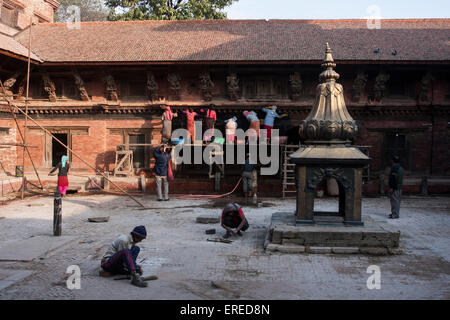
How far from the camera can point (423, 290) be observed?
243 inches

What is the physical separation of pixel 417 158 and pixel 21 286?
17046mm

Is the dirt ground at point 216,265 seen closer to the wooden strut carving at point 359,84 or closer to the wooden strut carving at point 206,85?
the wooden strut carving at point 359,84

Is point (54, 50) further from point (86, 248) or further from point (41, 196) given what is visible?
point (86, 248)

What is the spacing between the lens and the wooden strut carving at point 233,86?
1788 cm

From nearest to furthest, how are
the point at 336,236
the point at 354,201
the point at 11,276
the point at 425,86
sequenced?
the point at 11,276
the point at 336,236
the point at 354,201
the point at 425,86

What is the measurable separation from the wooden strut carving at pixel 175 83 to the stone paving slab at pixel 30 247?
10.4 meters

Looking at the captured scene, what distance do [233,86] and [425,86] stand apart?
339 inches

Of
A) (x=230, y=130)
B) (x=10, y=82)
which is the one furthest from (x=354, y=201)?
(x=10, y=82)

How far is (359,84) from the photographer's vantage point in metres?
17.7

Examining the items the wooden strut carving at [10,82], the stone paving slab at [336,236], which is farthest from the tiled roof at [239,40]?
the stone paving slab at [336,236]

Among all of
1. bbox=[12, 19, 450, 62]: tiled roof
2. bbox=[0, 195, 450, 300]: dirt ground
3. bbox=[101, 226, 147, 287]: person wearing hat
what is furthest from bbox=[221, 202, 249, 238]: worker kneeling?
bbox=[12, 19, 450, 62]: tiled roof

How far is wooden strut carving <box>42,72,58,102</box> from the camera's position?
1891 centimetres

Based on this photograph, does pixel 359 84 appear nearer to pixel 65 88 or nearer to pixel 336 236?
pixel 336 236

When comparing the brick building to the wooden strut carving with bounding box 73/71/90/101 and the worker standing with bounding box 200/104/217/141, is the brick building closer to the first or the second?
the wooden strut carving with bounding box 73/71/90/101
